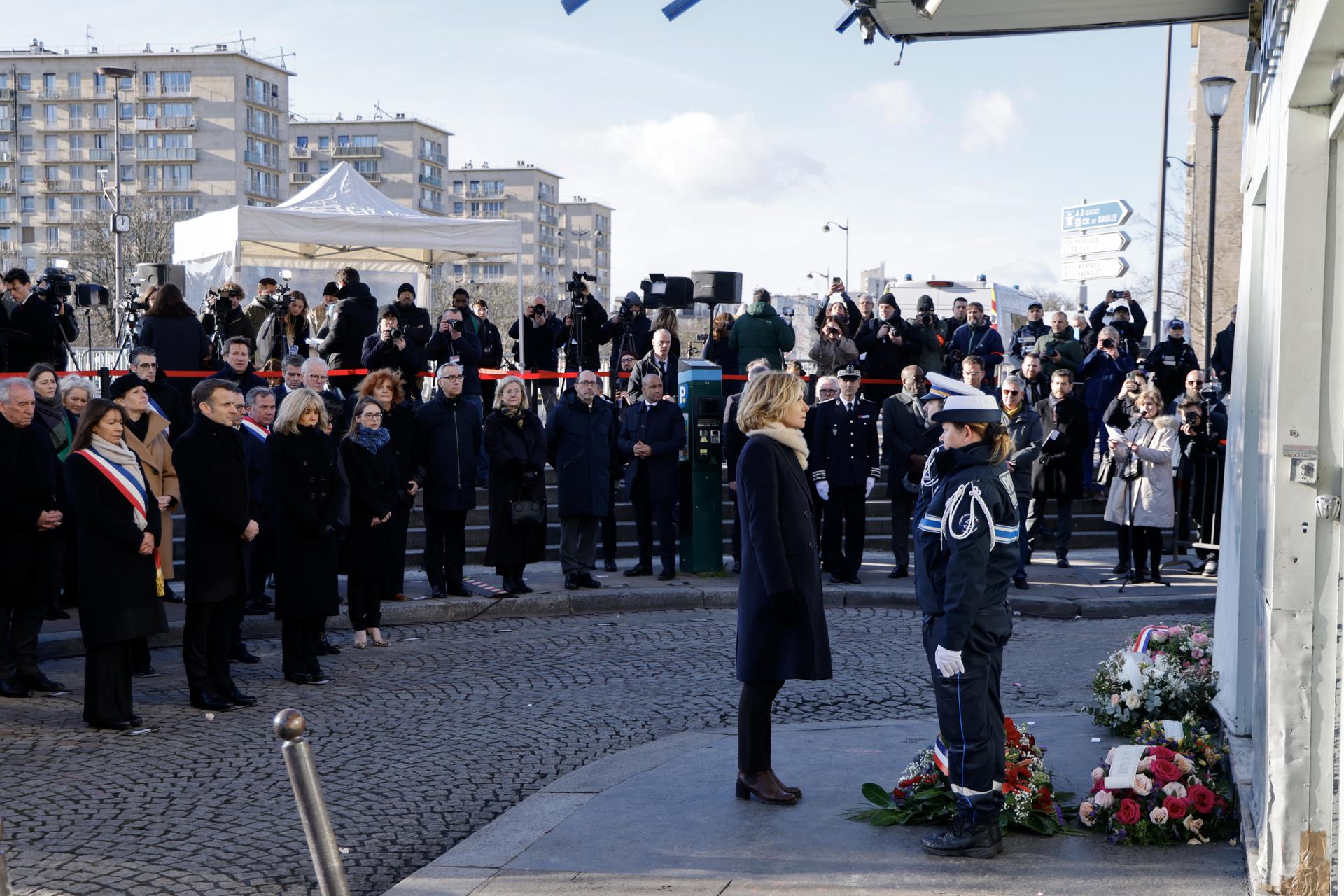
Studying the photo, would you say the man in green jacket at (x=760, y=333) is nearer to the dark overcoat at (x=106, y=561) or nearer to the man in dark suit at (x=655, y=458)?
the man in dark suit at (x=655, y=458)

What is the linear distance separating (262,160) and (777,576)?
375 feet

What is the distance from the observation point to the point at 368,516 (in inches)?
393

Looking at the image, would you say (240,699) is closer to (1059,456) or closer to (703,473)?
Answer: (703,473)

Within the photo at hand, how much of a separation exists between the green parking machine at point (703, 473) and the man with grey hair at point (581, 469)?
2.85ft

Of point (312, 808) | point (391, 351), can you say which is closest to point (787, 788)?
point (312, 808)

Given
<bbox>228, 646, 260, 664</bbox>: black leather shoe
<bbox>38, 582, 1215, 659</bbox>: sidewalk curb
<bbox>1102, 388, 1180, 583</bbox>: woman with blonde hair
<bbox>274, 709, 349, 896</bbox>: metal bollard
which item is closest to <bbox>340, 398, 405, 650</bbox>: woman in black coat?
<bbox>228, 646, 260, 664</bbox>: black leather shoe

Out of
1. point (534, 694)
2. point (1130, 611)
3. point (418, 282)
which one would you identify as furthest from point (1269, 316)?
point (418, 282)

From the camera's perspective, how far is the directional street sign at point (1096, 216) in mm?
16344

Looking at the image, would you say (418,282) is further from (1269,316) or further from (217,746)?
(1269,316)

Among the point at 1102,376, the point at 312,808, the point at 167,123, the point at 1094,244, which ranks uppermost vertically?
the point at 167,123

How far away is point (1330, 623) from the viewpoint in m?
4.39

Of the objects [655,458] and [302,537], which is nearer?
[302,537]

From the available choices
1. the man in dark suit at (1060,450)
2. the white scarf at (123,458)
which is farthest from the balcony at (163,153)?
the white scarf at (123,458)

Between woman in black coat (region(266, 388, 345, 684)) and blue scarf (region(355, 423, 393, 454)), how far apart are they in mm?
1003
